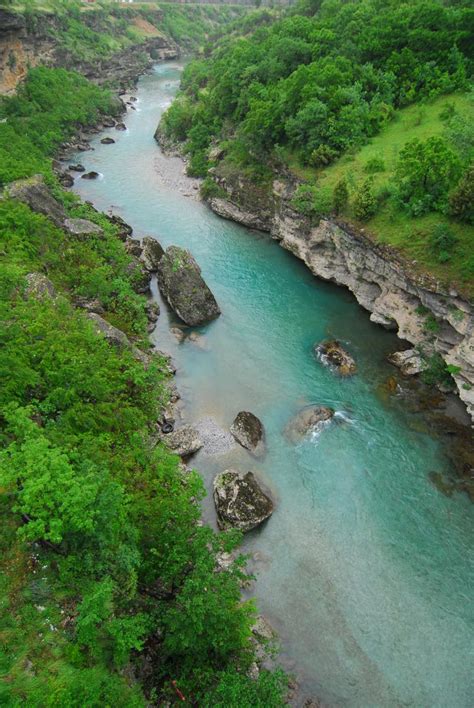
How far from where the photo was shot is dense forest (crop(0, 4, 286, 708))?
1119 centimetres

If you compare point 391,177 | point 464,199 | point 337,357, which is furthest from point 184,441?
point 391,177

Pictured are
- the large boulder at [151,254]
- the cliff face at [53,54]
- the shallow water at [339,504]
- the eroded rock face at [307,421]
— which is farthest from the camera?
the cliff face at [53,54]

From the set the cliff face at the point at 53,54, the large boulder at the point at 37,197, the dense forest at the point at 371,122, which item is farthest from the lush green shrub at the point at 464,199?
the cliff face at the point at 53,54

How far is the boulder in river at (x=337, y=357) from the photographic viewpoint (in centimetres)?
2822

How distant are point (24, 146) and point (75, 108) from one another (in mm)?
21604

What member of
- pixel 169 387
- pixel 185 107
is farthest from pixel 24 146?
pixel 169 387

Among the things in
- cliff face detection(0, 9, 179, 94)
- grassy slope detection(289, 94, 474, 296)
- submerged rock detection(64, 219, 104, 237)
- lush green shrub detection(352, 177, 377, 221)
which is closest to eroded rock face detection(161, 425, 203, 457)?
grassy slope detection(289, 94, 474, 296)

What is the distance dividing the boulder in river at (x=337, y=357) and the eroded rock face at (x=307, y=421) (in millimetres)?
3527

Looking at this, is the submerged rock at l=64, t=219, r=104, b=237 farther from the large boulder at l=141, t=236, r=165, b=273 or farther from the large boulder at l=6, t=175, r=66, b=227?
the large boulder at l=141, t=236, r=165, b=273

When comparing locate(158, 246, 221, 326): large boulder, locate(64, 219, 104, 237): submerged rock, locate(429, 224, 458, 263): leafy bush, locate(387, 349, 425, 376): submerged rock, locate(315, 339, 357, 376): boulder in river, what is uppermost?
locate(429, 224, 458, 263): leafy bush

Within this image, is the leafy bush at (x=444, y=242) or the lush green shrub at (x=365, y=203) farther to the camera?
the lush green shrub at (x=365, y=203)

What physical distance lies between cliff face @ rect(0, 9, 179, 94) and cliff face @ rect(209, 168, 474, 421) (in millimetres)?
39478

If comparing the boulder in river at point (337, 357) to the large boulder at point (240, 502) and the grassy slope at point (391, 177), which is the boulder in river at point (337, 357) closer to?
the grassy slope at point (391, 177)

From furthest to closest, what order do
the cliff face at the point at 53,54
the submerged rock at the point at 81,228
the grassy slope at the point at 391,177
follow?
the cliff face at the point at 53,54 → the submerged rock at the point at 81,228 → the grassy slope at the point at 391,177
